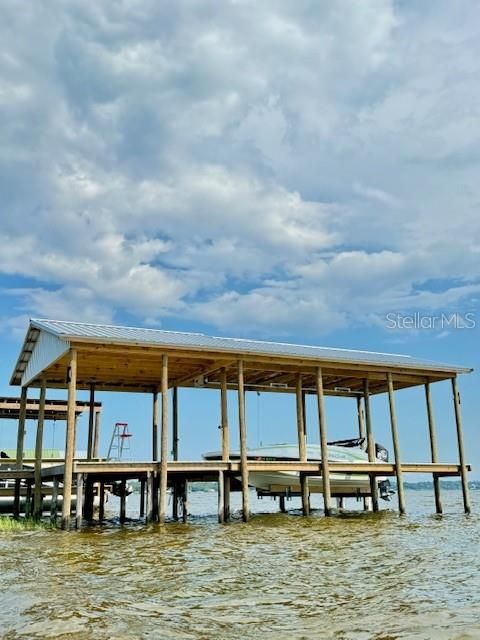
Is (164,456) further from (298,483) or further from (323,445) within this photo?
(298,483)

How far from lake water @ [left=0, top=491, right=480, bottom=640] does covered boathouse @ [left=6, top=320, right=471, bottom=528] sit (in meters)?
3.61

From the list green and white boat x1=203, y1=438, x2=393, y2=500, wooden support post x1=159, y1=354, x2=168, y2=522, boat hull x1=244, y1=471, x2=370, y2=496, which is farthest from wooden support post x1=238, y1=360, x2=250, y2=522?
boat hull x1=244, y1=471, x2=370, y2=496

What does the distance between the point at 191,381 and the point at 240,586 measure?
15.4 meters

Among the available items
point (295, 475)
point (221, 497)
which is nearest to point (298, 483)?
point (295, 475)

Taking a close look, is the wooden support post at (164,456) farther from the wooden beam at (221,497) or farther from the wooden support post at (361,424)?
the wooden support post at (361,424)

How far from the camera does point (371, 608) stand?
7289mm

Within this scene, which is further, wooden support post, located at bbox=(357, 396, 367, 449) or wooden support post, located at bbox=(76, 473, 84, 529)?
wooden support post, located at bbox=(357, 396, 367, 449)

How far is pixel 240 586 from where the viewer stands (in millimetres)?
8844

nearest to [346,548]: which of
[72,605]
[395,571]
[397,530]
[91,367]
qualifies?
[395,571]

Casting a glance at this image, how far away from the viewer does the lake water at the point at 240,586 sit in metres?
6.52

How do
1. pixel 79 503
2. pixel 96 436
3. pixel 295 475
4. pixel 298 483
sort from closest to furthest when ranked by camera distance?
pixel 79 503, pixel 295 475, pixel 298 483, pixel 96 436

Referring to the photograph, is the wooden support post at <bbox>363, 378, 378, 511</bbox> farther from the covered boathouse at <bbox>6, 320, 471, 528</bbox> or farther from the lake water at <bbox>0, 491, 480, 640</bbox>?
the lake water at <bbox>0, 491, 480, 640</bbox>

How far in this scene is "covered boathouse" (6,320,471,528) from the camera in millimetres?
18172

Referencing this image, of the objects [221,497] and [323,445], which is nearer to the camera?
[221,497]
